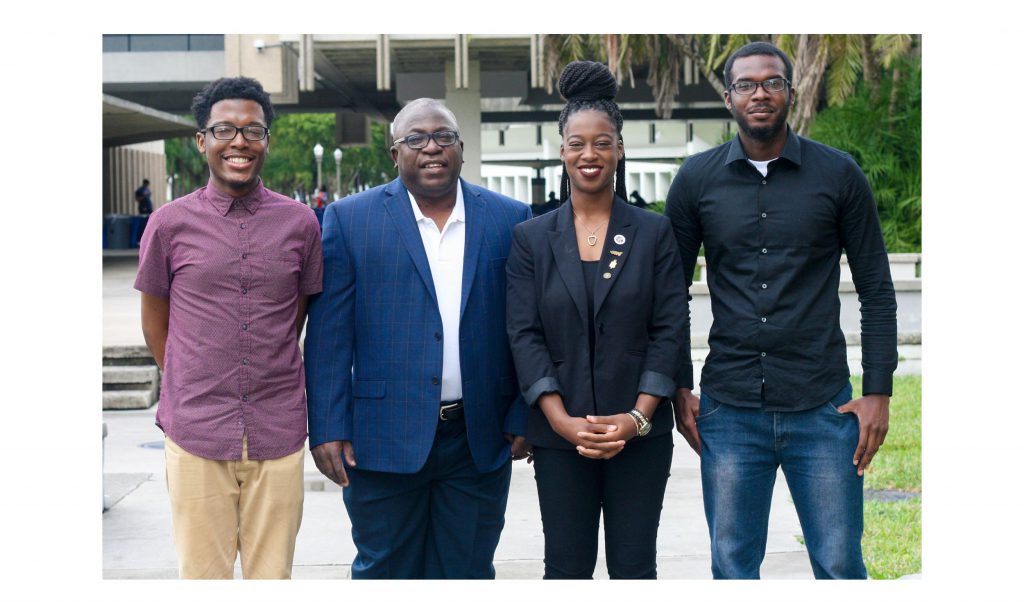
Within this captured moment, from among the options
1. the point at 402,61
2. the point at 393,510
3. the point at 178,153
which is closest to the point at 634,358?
the point at 393,510

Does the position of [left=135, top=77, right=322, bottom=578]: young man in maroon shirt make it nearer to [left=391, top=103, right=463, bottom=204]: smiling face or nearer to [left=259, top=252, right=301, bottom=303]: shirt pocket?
[left=259, top=252, right=301, bottom=303]: shirt pocket

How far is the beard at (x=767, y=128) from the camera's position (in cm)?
397

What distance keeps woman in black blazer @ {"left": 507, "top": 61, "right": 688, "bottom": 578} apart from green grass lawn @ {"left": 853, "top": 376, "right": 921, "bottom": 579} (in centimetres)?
251

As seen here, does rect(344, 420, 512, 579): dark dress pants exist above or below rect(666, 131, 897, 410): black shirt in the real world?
below

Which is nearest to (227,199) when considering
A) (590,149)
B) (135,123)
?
(590,149)

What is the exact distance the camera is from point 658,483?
12.8 feet

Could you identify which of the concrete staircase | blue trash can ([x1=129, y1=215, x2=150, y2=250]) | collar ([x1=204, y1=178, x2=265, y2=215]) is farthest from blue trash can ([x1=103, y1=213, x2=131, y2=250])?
collar ([x1=204, y1=178, x2=265, y2=215])

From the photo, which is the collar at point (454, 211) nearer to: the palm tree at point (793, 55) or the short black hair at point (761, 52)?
the short black hair at point (761, 52)

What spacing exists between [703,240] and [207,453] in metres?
1.91

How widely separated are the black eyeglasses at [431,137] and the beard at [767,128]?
101 cm

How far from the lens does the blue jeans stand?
3.96 metres

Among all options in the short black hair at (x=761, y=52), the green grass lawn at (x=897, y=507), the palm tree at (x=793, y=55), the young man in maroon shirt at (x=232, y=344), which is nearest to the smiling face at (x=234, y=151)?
the young man in maroon shirt at (x=232, y=344)

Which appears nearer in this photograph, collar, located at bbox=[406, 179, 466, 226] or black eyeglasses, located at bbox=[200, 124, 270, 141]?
black eyeglasses, located at bbox=[200, 124, 270, 141]
